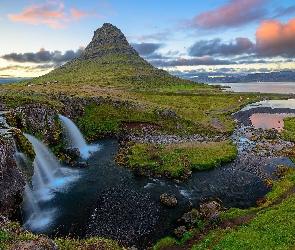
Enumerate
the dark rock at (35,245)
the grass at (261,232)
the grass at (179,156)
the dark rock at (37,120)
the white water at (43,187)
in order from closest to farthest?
the dark rock at (35,245), the grass at (261,232), the white water at (43,187), the grass at (179,156), the dark rock at (37,120)

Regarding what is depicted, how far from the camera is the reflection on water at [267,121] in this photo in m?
91.8

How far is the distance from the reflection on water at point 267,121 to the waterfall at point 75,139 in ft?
202

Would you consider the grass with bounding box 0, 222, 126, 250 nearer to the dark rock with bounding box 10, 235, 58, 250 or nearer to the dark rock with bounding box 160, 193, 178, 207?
the dark rock with bounding box 10, 235, 58, 250

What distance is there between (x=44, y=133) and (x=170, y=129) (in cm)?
3697

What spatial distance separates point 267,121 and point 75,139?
77.1 m

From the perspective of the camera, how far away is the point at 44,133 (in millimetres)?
55031

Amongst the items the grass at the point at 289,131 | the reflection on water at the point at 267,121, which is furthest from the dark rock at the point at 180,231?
the reflection on water at the point at 267,121

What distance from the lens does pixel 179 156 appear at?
53719mm

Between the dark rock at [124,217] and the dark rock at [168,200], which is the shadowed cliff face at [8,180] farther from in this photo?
the dark rock at [168,200]

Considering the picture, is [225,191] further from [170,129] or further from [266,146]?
[170,129]

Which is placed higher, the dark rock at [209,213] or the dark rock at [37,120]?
the dark rock at [37,120]

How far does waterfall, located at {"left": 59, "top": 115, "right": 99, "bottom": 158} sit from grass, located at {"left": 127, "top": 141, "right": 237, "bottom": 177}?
33.7ft

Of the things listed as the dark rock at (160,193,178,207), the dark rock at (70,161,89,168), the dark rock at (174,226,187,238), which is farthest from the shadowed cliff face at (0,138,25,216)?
the dark rock at (174,226,187,238)

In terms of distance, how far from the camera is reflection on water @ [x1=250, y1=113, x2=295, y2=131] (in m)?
91.8
